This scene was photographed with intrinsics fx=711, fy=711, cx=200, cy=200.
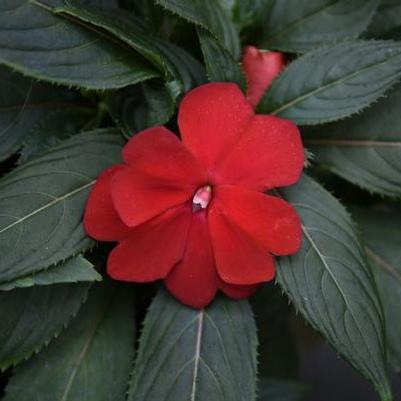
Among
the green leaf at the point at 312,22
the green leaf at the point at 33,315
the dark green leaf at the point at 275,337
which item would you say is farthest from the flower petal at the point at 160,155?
the dark green leaf at the point at 275,337

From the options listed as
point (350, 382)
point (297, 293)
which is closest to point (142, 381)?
point (297, 293)

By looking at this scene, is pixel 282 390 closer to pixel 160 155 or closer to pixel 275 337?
pixel 275 337

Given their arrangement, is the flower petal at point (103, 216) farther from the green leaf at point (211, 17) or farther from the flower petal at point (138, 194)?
the green leaf at point (211, 17)

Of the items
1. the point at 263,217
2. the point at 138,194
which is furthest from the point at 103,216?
the point at 263,217

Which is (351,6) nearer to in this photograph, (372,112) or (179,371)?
(372,112)

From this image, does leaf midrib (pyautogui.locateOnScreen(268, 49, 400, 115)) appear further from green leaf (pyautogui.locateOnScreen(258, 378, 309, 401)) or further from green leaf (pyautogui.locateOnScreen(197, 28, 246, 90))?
green leaf (pyautogui.locateOnScreen(258, 378, 309, 401))
